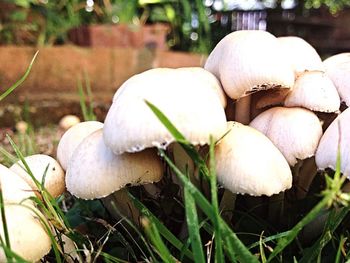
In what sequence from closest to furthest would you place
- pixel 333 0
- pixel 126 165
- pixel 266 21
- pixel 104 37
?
pixel 126 165 → pixel 104 37 → pixel 266 21 → pixel 333 0

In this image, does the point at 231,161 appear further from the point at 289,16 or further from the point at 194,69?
the point at 289,16

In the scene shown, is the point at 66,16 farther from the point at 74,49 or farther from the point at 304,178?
the point at 304,178

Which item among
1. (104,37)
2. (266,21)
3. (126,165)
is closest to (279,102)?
(126,165)

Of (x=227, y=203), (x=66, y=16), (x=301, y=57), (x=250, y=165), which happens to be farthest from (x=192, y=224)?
(x=66, y=16)

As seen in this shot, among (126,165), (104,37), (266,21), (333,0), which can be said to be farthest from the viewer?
(333,0)

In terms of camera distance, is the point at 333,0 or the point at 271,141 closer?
the point at 271,141

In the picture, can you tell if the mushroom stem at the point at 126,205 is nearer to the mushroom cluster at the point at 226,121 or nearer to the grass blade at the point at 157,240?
A: the mushroom cluster at the point at 226,121

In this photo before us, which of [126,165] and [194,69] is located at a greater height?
[194,69]

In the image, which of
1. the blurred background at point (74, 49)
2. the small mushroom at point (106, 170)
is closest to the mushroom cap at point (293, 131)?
the small mushroom at point (106, 170)
